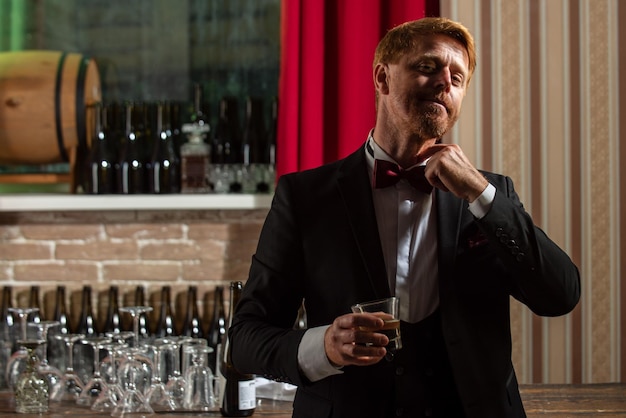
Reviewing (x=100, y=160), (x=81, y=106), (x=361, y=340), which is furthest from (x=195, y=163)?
(x=361, y=340)

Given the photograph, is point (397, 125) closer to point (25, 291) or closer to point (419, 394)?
point (419, 394)

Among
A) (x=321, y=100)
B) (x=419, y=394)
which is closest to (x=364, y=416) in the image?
(x=419, y=394)

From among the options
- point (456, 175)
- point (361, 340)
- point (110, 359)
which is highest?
point (456, 175)

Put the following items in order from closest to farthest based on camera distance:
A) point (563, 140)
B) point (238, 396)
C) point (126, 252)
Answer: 1. point (238, 396)
2. point (563, 140)
3. point (126, 252)

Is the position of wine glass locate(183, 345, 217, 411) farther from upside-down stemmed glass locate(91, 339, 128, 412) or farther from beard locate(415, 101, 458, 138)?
beard locate(415, 101, 458, 138)

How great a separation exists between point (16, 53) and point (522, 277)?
7.15 ft

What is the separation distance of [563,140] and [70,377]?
1.73 metres

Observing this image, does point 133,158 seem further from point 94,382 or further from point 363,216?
point 363,216

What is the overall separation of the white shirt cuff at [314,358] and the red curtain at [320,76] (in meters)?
1.35

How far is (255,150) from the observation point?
300 centimetres

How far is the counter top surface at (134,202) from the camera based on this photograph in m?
2.82

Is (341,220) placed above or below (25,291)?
above

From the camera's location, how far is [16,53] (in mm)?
2967

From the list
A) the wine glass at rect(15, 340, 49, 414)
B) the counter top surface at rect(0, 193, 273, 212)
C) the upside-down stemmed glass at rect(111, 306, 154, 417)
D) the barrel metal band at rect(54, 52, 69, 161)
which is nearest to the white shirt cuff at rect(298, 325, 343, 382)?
the upside-down stemmed glass at rect(111, 306, 154, 417)
